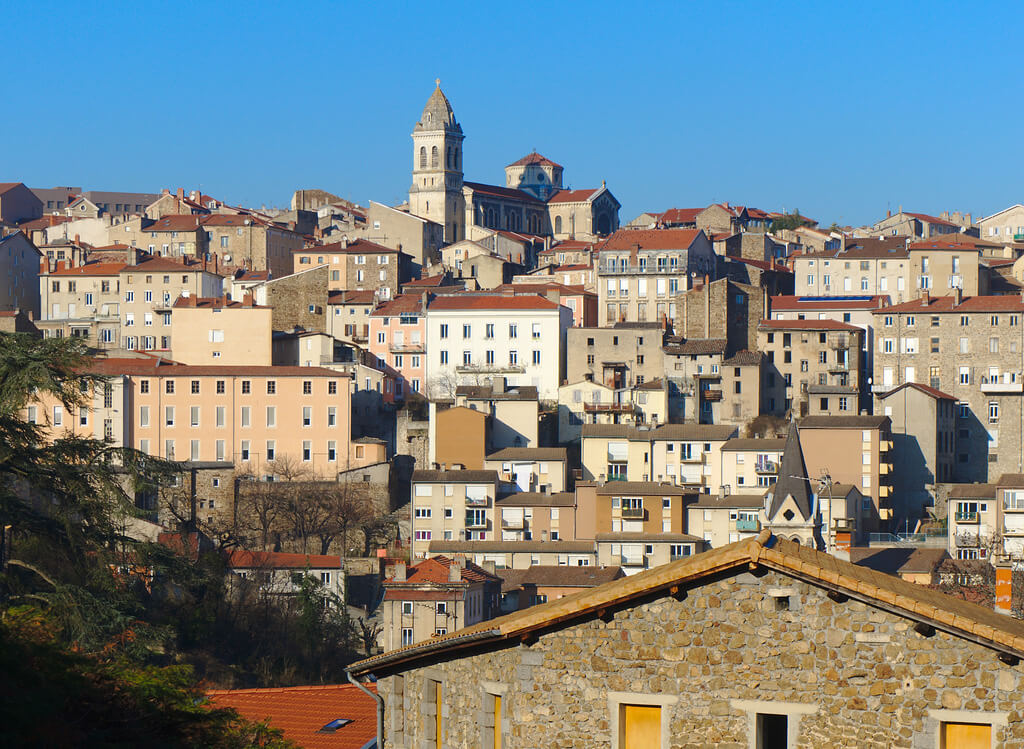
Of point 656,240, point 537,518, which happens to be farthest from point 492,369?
point 656,240

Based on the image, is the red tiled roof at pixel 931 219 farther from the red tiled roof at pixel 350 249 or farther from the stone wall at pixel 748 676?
the stone wall at pixel 748 676

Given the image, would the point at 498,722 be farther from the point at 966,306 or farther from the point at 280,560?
the point at 966,306

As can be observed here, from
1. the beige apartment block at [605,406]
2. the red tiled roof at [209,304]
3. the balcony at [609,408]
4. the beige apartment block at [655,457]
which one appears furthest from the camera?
the red tiled roof at [209,304]

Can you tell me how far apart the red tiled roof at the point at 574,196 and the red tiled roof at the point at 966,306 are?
55012mm

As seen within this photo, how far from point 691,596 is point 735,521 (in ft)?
A: 206

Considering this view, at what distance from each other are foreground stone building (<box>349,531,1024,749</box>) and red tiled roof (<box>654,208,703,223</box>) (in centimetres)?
11481

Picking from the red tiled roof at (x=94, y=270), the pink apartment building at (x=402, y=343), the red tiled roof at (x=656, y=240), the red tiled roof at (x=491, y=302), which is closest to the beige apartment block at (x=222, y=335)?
the pink apartment building at (x=402, y=343)

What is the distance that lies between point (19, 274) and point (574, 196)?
52581mm

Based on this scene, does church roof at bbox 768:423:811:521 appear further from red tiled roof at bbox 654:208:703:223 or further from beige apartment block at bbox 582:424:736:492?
red tiled roof at bbox 654:208:703:223

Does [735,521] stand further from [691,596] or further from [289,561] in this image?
[691,596]

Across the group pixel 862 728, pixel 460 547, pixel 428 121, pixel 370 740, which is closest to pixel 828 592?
pixel 862 728

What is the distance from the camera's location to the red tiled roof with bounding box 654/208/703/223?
126000mm

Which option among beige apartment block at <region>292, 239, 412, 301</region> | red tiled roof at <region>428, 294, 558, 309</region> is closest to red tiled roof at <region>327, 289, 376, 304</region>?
beige apartment block at <region>292, 239, 412, 301</region>

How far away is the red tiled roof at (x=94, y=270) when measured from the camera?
10144 centimetres
